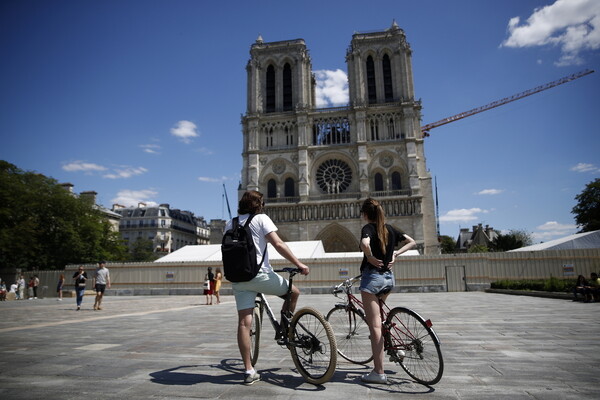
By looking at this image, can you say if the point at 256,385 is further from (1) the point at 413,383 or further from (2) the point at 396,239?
(2) the point at 396,239

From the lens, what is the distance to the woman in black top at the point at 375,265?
129 inches

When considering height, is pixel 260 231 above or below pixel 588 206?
below

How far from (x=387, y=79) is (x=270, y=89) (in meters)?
13.1

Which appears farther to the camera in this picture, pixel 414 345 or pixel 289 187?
pixel 289 187

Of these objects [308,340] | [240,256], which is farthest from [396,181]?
[240,256]

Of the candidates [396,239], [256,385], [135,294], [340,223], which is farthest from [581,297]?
[340,223]

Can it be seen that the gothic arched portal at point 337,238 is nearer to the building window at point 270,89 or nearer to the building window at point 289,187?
the building window at point 289,187

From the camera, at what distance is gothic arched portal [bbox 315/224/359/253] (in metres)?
36.8

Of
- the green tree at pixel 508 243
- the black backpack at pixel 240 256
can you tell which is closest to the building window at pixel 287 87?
the green tree at pixel 508 243

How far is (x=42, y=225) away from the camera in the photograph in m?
27.9

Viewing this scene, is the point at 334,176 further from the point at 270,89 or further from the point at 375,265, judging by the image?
the point at 375,265

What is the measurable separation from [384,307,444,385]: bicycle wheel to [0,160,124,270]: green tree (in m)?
26.2

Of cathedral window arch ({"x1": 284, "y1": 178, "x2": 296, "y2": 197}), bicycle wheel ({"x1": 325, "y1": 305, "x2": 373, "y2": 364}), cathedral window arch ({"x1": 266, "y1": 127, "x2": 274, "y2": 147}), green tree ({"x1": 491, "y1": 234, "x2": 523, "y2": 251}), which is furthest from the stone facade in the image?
bicycle wheel ({"x1": 325, "y1": 305, "x2": 373, "y2": 364})

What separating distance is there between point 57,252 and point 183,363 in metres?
29.4
